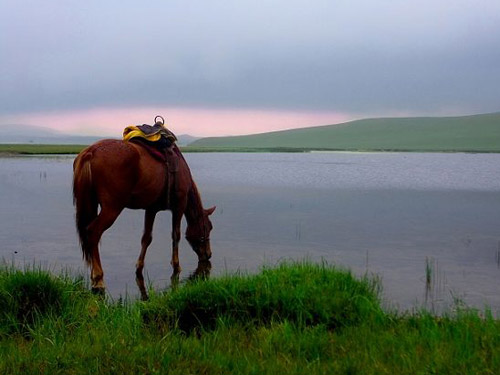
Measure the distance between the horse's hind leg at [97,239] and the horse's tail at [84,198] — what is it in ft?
0.28

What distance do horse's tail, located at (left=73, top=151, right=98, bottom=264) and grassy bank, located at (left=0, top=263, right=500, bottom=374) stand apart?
4.46 feet

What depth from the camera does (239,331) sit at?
5730 mm

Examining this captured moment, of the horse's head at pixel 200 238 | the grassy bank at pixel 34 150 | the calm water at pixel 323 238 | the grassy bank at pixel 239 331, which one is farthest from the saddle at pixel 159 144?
the grassy bank at pixel 34 150

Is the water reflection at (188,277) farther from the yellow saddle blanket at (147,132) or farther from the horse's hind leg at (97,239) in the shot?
the yellow saddle blanket at (147,132)

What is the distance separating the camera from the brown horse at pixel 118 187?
8.71 metres

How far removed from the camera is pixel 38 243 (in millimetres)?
11867

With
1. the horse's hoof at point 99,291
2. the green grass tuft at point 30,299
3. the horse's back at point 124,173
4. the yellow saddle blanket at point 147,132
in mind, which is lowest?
the horse's hoof at point 99,291

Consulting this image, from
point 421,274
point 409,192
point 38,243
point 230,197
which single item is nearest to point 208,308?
point 421,274

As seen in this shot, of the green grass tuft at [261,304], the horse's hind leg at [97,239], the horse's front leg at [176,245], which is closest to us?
the green grass tuft at [261,304]

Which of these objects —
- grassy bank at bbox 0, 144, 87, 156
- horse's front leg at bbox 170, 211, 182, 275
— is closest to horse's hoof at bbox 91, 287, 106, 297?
horse's front leg at bbox 170, 211, 182, 275

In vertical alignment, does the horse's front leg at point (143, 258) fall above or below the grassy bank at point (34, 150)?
below

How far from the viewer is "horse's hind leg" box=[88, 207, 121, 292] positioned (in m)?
8.45

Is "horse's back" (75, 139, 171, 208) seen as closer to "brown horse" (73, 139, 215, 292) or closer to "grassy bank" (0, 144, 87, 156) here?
"brown horse" (73, 139, 215, 292)

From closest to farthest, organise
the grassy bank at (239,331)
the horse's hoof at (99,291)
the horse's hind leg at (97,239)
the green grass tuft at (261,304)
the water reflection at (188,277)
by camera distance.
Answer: the grassy bank at (239,331) < the green grass tuft at (261,304) < the horse's hoof at (99,291) < the horse's hind leg at (97,239) < the water reflection at (188,277)
